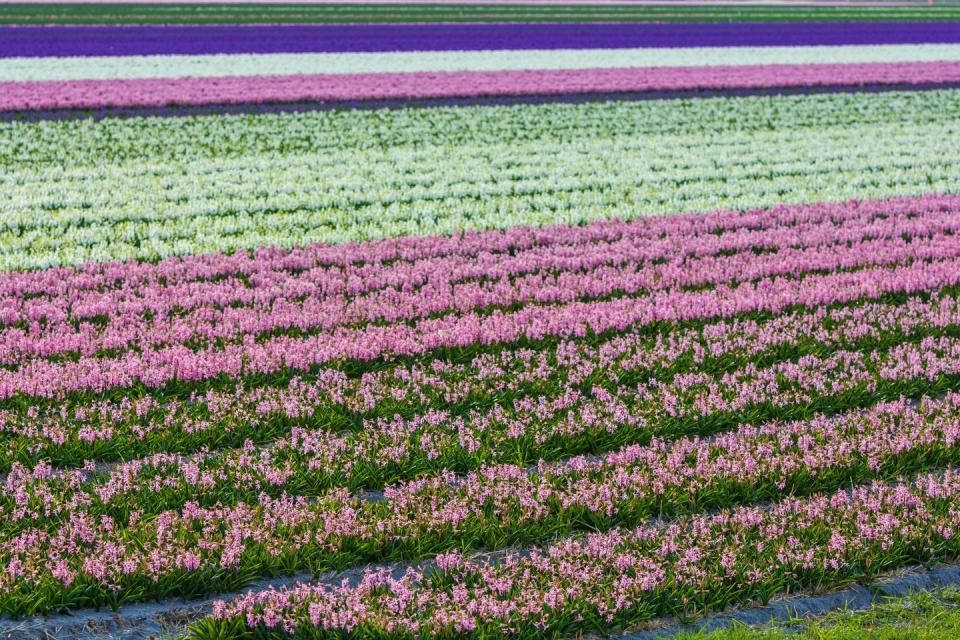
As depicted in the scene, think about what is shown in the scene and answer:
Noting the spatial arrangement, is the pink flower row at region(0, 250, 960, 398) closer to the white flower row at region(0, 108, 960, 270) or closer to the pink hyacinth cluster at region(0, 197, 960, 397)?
the pink hyacinth cluster at region(0, 197, 960, 397)

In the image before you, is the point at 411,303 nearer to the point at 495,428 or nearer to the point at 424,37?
the point at 495,428

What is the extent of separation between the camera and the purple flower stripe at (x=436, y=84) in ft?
81.3

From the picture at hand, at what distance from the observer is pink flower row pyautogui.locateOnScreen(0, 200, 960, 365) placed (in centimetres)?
902

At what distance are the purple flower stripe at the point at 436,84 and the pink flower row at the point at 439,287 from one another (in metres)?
15.2

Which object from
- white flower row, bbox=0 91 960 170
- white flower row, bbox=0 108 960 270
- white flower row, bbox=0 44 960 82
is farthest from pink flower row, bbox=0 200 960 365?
white flower row, bbox=0 44 960 82

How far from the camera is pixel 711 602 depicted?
5.33 meters

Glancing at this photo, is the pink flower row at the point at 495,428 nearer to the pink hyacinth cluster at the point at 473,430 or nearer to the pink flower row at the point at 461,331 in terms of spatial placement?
the pink hyacinth cluster at the point at 473,430

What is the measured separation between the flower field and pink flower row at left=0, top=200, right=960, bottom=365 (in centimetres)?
5

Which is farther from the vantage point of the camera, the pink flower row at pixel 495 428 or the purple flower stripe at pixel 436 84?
the purple flower stripe at pixel 436 84

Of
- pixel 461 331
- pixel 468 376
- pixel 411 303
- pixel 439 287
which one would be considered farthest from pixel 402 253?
pixel 468 376

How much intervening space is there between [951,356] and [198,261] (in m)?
7.72

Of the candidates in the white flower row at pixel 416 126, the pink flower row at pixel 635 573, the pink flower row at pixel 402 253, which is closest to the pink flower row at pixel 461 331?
the pink flower row at pixel 402 253

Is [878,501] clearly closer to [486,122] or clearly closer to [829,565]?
[829,565]

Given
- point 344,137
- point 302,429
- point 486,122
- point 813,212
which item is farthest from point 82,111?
point 302,429
